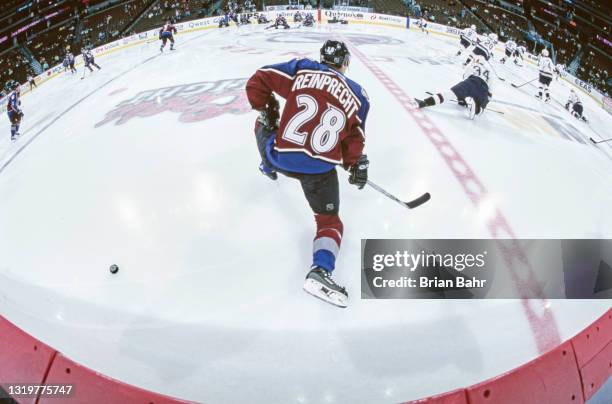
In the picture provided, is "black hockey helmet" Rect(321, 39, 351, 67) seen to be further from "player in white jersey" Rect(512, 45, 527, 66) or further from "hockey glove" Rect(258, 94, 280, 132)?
"player in white jersey" Rect(512, 45, 527, 66)

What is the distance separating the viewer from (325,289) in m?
1.79

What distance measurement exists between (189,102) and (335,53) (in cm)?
278

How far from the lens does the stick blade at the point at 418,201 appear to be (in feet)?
8.02

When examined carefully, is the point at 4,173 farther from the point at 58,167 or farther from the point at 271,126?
the point at 271,126

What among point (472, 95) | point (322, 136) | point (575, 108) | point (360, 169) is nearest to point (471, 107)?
point (472, 95)

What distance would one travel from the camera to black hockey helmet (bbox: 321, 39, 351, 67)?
189 cm

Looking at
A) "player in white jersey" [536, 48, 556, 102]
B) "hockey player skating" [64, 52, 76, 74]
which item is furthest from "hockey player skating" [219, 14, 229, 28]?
"player in white jersey" [536, 48, 556, 102]

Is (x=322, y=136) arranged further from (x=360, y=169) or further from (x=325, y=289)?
(x=325, y=289)

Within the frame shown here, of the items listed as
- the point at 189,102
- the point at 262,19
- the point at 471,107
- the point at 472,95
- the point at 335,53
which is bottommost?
the point at 471,107

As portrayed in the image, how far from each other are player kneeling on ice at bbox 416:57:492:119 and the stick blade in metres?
1.81

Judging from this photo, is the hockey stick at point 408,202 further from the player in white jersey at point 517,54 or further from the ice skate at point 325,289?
the player in white jersey at point 517,54

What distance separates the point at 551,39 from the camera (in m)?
13.2

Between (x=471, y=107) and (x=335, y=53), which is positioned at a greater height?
(x=335, y=53)

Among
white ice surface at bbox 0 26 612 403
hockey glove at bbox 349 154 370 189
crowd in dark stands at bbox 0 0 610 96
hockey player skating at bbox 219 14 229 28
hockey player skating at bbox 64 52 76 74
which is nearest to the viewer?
white ice surface at bbox 0 26 612 403
